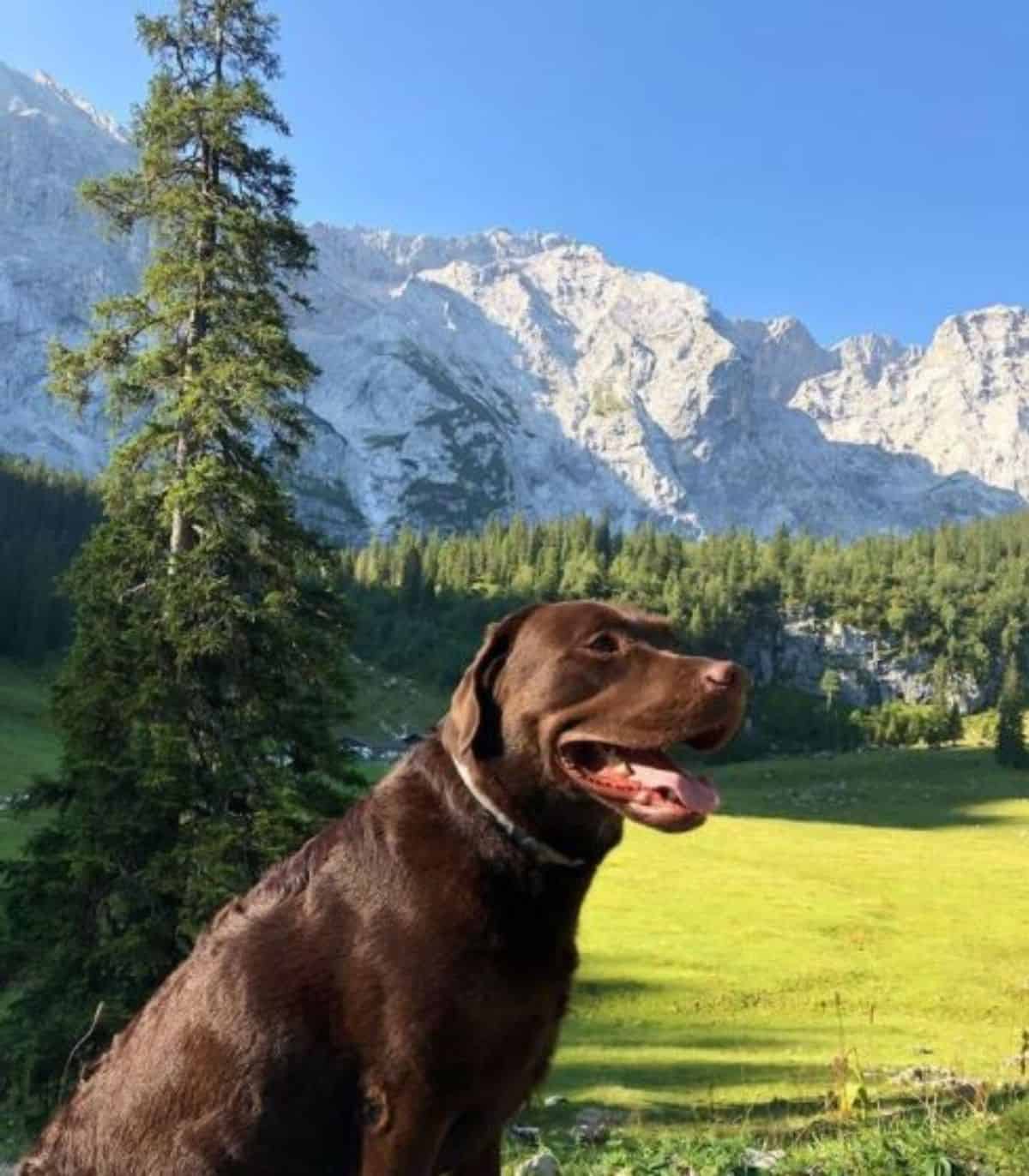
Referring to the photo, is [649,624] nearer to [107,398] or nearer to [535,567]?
[107,398]

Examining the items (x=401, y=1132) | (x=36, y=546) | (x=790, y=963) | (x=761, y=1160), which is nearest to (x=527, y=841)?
(x=401, y=1132)

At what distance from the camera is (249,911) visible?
426cm

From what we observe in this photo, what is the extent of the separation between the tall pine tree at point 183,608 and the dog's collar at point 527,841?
12.5 m

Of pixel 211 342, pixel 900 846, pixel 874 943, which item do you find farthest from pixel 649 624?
pixel 900 846

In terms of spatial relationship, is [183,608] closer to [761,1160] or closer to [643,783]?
[761,1160]

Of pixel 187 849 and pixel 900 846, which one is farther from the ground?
pixel 187 849

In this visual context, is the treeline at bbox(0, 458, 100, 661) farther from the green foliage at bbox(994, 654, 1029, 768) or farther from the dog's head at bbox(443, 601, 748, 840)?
the dog's head at bbox(443, 601, 748, 840)

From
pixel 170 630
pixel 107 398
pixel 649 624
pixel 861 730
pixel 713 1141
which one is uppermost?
pixel 107 398

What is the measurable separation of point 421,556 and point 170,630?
6798 inches

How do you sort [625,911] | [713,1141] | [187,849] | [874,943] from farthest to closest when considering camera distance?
[625,911]
[874,943]
[187,849]
[713,1141]

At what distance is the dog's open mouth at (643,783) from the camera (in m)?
3.59

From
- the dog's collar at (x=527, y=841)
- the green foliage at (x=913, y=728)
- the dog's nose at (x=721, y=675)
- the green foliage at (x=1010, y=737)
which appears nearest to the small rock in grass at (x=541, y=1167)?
the dog's collar at (x=527, y=841)

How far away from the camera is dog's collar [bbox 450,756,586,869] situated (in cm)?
388

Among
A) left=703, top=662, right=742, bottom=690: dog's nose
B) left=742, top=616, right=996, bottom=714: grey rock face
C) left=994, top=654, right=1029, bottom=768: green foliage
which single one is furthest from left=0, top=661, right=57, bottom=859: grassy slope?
left=742, top=616, right=996, bottom=714: grey rock face
